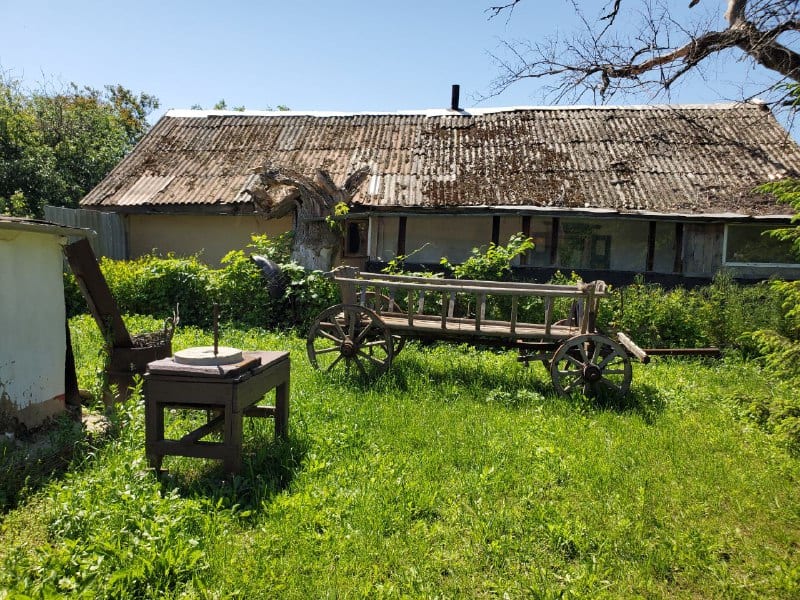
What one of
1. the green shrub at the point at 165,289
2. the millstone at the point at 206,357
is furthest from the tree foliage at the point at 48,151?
the millstone at the point at 206,357

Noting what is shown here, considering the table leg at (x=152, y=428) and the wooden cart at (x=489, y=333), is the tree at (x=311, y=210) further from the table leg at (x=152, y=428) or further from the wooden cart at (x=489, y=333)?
the table leg at (x=152, y=428)

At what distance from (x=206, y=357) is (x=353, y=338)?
9.29ft

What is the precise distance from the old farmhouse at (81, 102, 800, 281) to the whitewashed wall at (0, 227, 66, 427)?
20.4 ft

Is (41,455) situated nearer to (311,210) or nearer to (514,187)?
(311,210)

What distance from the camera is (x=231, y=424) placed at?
3750 mm

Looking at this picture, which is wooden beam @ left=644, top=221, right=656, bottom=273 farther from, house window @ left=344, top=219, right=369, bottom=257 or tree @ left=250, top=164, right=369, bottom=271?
tree @ left=250, top=164, right=369, bottom=271

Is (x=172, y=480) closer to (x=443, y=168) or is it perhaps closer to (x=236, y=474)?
(x=236, y=474)

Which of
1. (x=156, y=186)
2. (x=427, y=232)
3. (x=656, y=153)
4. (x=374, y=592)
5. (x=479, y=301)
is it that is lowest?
(x=374, y=592)

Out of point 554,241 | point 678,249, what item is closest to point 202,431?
point 554,241

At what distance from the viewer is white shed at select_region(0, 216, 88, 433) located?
448cm

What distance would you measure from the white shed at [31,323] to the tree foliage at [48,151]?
1609cm

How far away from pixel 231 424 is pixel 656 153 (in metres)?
12.9

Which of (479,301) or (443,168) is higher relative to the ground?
(443,168)

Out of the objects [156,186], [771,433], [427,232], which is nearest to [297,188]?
[427,232]
